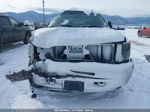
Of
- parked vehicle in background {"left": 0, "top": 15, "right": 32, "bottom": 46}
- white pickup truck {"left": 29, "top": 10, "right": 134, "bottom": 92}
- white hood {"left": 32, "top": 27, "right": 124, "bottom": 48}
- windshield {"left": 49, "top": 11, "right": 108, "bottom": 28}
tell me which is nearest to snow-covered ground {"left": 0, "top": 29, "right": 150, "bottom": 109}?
white pickup truck {"left": 29, "top": 10, "right": 134, "bottom": 92}

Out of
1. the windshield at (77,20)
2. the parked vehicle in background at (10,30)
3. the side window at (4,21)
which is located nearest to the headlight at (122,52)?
the windshield at (77,20)

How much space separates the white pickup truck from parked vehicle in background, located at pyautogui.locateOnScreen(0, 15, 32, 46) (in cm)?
526

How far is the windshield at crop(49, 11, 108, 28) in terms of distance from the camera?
4.83 meters

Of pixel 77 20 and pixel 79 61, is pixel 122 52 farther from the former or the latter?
pixel 77 20

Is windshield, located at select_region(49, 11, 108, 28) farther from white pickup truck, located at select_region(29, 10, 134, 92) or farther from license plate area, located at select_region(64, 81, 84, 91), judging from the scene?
license plate area, located at select_region(64, 81, 84, 91)

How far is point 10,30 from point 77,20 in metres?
4.94

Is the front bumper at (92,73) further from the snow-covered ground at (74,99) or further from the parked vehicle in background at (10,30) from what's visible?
the parked vehicle in background at (10,30)

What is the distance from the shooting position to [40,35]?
141 inches

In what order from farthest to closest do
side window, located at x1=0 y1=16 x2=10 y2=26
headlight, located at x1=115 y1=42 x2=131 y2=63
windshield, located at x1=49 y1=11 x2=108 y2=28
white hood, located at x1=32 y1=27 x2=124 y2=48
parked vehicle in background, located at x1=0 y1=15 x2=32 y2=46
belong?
side window, located at x1=0 y1=16 x2=10 y2=26, parked vehicle in background, located at x1=0 y1=15 x2=32 y2=46, windshield, located at x1=49 y1=11 x2=108 y2=28, headlight, located at x1=115 y1=42 x2=131 y2=63, white hood, located at x1=32 y1=27 x2=124 y2=48

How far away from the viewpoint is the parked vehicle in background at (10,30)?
8312 millimetres

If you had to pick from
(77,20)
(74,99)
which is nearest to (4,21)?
(77,20)

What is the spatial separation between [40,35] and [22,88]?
50.0 inches

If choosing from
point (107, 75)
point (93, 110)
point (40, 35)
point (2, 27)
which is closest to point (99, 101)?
point (93, 110)

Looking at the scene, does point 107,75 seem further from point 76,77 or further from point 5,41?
point 5,41
